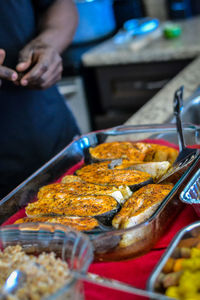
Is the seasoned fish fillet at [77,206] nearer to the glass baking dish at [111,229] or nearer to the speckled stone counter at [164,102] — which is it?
the glass baking dish at [111,229]

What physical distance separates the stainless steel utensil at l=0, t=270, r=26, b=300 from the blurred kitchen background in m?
2.43

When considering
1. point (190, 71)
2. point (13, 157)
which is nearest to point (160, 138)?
point (13, 157)

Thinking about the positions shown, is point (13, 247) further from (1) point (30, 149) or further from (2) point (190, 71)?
(2) point (190, 71)

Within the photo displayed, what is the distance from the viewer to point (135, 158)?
1.25 m

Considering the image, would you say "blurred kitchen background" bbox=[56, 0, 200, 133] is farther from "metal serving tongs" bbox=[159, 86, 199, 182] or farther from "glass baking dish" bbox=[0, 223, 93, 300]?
"glass baking dish" bbox=[0, 223, 93, 300]

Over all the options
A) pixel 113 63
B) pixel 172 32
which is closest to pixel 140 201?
pixel 113 63

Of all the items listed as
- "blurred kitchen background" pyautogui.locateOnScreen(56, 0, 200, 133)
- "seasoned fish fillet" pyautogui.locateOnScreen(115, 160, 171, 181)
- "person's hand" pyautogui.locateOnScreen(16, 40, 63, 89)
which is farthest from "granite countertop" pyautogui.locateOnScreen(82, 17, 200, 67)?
"seasoned fish fillet" pyautogui.locateOnScreen(115, 160, 171, 181)

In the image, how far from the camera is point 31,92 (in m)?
1.82

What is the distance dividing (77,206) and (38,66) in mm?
774

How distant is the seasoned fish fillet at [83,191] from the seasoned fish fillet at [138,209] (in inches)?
1.5

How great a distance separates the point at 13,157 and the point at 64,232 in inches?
42.1

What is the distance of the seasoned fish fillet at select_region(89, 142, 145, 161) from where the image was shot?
1.27 m

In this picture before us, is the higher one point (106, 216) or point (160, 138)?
point (106, 216)

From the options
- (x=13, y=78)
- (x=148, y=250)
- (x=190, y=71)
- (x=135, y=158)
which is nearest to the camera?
(x=148, y=250)
